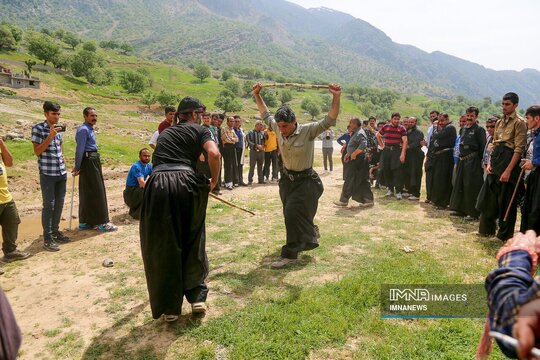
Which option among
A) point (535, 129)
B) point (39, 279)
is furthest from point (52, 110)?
point (535, 129)

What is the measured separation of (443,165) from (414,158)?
4.06ft

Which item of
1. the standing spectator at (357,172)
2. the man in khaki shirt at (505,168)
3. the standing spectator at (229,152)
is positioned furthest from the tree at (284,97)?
the man in khaki shirt at (505,168)

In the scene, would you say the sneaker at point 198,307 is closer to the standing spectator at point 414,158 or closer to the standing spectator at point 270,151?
the standing spectator at point 414,158

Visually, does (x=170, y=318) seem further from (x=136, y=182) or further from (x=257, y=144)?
(x=257, y=144)

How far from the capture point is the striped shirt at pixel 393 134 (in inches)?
391

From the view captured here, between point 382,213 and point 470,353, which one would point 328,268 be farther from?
point 382,213

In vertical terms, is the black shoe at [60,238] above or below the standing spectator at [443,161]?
below

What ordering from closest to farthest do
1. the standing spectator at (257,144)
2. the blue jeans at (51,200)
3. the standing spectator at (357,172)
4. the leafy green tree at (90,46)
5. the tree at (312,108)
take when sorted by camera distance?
1. the blue jeans at (51,200)
2. the standing spectator at (357,172)
3. the standing spectator at (257,144)
4. the tree at (312,108)
5. the leafy green tree at (90,46)

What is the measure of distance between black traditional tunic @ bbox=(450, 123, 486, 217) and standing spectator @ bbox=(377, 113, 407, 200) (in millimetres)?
2072

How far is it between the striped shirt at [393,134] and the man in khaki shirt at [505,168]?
3.72 m

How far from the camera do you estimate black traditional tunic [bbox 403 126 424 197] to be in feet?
32.5

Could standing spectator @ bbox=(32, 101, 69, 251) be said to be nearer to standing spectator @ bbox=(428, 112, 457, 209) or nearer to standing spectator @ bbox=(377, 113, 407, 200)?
standing spectator @ bbox=(377, 113, 407, 200)

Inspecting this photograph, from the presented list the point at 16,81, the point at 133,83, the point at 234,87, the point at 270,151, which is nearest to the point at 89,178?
the point at 270,151

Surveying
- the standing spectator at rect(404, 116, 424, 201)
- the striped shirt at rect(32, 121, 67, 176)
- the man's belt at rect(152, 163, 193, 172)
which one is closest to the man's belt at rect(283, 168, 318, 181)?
the man's belt at rect(152, 163, 193, 172)
